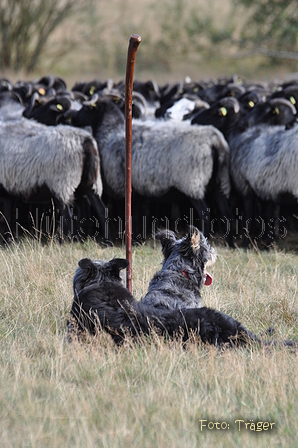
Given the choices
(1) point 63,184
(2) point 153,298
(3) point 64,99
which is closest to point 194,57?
(3) point 64,99

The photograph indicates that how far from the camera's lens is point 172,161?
25.6ft

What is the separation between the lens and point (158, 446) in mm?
2705

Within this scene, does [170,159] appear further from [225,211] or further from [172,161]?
[225,211]

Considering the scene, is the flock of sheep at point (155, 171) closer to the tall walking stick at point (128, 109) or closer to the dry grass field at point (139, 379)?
the dry grass field at point (139, 379)

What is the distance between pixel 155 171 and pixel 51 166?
1.39 metres

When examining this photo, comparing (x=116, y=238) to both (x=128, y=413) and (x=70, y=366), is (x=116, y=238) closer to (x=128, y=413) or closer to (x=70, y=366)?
(x=70, y=366)

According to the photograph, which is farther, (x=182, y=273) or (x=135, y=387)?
(x=182, y=273)

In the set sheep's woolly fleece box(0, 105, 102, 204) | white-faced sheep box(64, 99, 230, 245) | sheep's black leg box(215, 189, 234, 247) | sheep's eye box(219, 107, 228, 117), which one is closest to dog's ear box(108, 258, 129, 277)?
sheep's woolly fleece box(0, 105, 102, 204)

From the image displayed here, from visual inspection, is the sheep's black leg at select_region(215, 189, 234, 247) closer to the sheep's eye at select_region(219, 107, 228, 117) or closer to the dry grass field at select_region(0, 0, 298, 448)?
the sheep's eye at select_region(219, 107, 228, 117)

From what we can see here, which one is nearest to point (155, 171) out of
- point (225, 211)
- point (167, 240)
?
point (225, 211)

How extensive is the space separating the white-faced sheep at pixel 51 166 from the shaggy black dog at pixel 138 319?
12.2ft

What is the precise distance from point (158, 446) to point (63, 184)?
5.15 metres

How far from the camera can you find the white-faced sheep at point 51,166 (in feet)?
24.6

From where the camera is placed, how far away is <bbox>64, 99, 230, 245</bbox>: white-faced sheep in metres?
7.73
